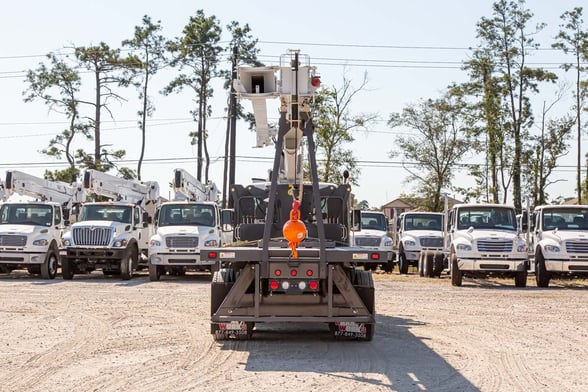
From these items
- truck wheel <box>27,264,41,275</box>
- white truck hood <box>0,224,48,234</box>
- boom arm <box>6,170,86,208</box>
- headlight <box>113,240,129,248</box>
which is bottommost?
truck wheel <box>27,264,41,275</box>

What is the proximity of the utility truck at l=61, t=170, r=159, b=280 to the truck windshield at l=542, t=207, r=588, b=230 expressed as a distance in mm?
12184

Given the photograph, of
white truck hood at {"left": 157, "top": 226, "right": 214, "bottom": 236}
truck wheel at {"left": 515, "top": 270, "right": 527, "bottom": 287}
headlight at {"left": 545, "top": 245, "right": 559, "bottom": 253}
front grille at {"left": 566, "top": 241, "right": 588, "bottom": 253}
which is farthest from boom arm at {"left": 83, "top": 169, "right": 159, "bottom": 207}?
front grille at {"left": 566, "top": 241, "right": 588, "bottom": 253}

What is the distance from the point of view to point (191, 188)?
96.6ft

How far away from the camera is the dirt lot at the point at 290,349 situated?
28.8ft

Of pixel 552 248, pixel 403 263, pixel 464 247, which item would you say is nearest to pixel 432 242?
pixel 403 263

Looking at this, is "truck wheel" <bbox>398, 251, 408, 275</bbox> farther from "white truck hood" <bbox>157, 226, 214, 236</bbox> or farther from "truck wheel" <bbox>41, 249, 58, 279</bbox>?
"truck wheel" <bbox>41, 249, 58, 279</bbox>

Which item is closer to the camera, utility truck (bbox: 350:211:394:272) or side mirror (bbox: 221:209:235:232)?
side mirror (bbox: 221:209:235:232)

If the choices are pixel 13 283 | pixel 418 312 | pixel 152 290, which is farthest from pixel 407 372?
pixel 13 283

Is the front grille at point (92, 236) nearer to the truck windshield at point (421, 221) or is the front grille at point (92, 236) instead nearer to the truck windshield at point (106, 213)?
the truck windshield at point (106, 213)

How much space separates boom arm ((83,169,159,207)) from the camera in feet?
90.4

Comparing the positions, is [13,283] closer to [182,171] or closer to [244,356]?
[182,171]

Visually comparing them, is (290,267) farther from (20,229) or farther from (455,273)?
(20,229)

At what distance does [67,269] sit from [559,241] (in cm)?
1410

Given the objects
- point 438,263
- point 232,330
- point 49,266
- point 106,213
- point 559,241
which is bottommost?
point 232,330
